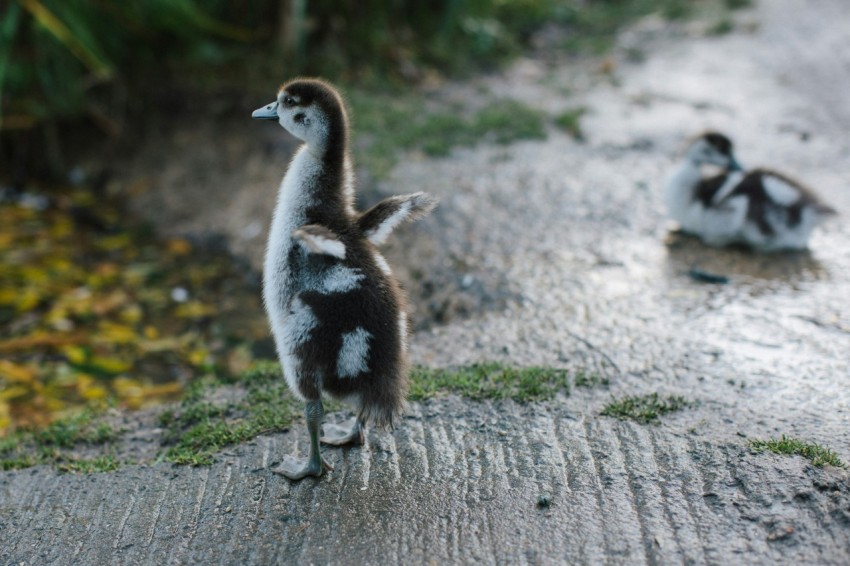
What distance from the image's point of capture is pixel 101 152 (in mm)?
8805

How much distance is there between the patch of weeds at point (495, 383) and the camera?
4371 millimetres

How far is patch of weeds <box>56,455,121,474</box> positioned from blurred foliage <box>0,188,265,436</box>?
73 cm

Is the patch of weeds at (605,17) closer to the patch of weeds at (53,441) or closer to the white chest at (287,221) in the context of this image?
the white chest at (287,221)

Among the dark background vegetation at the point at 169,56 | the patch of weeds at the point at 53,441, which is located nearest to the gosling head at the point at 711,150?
the dark background vegetation at the point at 169,56

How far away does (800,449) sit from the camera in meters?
3.71

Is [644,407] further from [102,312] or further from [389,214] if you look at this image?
[102,312]

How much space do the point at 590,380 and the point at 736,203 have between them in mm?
2449

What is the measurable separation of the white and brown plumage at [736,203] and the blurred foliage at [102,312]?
328cm

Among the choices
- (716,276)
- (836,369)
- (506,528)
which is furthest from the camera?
(716,276)

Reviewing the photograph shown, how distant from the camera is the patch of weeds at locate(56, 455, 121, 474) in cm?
417

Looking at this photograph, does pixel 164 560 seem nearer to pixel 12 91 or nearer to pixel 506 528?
pixel 506 528

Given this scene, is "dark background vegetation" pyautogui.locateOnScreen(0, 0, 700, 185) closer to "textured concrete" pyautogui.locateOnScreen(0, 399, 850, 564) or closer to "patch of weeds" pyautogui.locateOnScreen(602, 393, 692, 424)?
"textured concrete" pyautogui.locateOnScreen(0, 399, 850, 564)

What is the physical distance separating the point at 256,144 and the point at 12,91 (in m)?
2.38

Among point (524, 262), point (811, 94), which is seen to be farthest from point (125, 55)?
point (811, 94)
